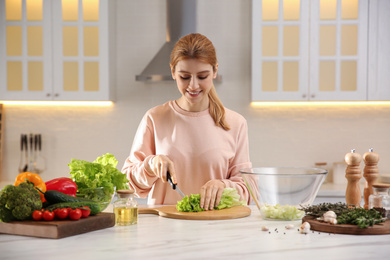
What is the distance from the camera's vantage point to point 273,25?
152 inches

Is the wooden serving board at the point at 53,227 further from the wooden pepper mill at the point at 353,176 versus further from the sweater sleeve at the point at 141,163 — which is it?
the wooden pepper mill at the point at 353,176

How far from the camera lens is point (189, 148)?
2441 millimetres

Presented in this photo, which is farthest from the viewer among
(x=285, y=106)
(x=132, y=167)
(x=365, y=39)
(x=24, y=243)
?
(x=285, y=106)

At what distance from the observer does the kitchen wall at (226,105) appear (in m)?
4.16

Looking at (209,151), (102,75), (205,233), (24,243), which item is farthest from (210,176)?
(102,75)

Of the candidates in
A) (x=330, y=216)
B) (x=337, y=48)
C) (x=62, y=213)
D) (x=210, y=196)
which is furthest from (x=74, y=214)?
(x=337, y=48)

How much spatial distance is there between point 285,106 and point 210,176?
76.9 inches

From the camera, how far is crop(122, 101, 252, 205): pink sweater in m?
2.42

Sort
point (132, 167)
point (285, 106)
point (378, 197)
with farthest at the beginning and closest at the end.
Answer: point (285, 106)
point (132, 167)
point (378, 197)

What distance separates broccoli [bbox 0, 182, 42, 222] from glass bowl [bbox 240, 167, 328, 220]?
0.73 meters

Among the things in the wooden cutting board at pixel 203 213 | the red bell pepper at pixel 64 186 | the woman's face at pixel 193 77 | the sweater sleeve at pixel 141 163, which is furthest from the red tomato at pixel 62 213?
the woman's face at pixel 193 77

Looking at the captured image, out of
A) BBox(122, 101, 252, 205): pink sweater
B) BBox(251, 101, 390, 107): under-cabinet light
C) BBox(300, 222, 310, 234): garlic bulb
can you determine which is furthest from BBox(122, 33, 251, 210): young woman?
BBox(251, 101, 390, 107): under-cabinet light

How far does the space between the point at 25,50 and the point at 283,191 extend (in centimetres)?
296

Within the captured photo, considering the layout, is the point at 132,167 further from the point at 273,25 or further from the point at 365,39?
the point at 365,39
